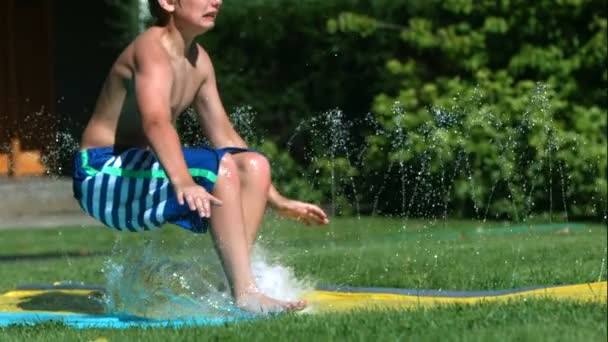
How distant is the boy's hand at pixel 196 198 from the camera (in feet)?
15.6

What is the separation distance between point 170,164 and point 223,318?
579 millimetres

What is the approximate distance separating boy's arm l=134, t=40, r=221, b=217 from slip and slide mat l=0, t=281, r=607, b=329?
0.42 metres

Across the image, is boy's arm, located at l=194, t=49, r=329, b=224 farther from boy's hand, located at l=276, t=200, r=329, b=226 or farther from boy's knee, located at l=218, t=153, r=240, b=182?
boy's knee, located at l=218, t=153, r=240, b=182

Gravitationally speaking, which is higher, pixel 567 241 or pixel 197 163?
pixel 197 163

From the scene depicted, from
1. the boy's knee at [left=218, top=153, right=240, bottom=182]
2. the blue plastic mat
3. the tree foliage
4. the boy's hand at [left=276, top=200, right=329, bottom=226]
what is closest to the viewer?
the blue plastic mat

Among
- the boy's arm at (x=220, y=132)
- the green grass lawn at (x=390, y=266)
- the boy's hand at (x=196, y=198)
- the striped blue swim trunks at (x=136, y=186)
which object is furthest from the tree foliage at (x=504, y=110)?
the boy's hand at (x=196, y=198)

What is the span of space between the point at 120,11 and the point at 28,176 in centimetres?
182

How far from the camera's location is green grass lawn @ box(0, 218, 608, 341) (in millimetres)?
4289

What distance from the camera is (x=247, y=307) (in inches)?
200

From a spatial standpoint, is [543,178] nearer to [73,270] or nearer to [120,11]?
[73,270]

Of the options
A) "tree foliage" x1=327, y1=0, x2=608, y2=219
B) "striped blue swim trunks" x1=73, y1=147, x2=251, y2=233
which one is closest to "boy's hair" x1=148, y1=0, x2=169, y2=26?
"striped blue swim trunks" x1=73, y1=147, x2=251, y2=233

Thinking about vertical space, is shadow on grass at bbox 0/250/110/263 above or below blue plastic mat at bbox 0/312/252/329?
below

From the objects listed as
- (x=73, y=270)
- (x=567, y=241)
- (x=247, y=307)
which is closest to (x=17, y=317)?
(x=247, y=307)

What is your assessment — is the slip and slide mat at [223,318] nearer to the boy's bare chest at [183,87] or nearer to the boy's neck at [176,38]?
the boy's bare chest at [183,87]
